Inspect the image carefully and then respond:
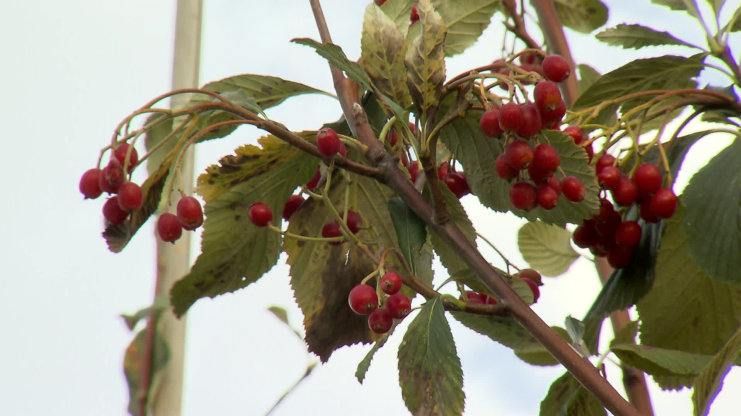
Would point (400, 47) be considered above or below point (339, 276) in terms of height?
above

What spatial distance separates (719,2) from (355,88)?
477mm

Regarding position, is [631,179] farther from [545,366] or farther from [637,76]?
[545,366]

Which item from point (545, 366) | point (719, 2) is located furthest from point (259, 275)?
point (719, 2)

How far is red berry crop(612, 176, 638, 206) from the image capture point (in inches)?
30.5

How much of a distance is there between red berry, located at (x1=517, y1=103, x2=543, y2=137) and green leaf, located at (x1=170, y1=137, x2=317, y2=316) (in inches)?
8.3

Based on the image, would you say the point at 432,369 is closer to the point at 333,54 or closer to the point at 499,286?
the point at 499,286

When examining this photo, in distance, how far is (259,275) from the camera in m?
0.75

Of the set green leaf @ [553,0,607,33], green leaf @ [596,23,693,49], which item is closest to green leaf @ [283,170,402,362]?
green leaf @ [596,23,693,49]

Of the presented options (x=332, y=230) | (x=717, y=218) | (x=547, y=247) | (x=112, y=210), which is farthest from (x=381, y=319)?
(x=547, y=247)

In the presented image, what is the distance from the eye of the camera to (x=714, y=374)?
632 mm

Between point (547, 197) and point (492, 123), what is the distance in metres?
0.08

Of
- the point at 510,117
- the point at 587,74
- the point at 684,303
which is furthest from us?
the point at 587,74

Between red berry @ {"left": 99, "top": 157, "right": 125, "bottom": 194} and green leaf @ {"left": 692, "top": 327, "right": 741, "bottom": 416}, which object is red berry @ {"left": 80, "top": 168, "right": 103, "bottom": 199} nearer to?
red berry @ {"left": 99, "top": 157, "right": 125, "bottom": 194}

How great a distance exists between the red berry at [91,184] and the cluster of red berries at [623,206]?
0.44m
